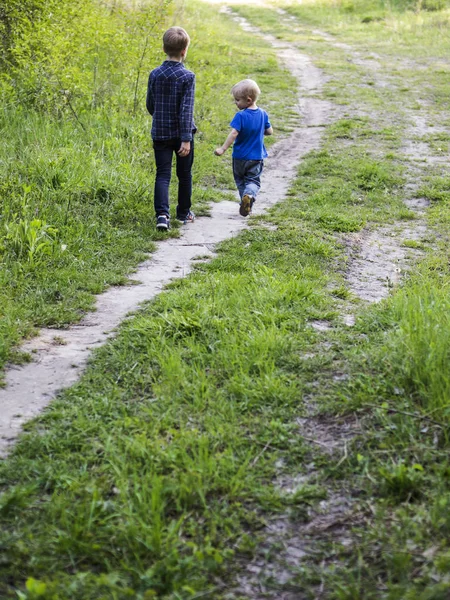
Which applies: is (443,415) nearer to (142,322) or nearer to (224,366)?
(224,366)

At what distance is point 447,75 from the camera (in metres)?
16.0

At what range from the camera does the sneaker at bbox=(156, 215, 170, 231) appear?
6750mm

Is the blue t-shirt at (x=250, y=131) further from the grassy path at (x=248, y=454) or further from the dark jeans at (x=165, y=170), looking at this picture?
the grassy path at (x=248, y=454)

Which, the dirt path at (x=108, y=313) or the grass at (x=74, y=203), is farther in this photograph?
the grass at (x=74, y=203)

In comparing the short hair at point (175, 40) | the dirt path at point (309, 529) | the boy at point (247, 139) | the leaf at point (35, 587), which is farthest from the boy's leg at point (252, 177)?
the leaf at point (35, 587)

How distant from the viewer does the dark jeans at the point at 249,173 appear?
717 centimetres

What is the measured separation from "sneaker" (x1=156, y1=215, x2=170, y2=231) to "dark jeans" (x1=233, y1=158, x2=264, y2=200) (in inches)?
37.0

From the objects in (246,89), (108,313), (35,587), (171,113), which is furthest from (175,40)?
(35,587)

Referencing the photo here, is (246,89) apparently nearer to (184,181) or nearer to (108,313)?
(184,181)

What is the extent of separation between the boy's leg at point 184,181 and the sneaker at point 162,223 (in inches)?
15.0

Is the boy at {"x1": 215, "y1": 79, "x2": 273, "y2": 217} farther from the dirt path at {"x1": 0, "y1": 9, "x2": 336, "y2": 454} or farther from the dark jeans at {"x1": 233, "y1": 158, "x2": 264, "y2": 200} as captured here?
the dirt path at {"x1": 0, "y1": 9, "x2": 336, "y2": 454}

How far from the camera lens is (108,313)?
4934 millimetres

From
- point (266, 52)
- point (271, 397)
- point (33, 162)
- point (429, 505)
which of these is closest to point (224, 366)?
point (271, 397)

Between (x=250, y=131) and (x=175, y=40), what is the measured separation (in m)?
1.24
